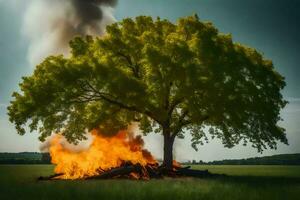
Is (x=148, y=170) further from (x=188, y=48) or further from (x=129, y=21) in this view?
(x=129, y=21)

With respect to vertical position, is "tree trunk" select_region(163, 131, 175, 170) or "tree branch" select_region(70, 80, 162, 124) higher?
"tree branch" select_region(70, 80, 162, 124)

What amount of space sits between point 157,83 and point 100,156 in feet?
27.9

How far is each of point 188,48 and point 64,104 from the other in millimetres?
12413

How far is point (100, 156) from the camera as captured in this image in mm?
42281

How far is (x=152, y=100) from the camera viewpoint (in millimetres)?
41562

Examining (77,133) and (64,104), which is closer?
(64,104)

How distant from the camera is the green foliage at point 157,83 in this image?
40.8 m

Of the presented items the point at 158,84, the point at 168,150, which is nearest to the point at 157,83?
the point at 158,84

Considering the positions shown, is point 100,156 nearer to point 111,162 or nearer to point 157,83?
point 111,162

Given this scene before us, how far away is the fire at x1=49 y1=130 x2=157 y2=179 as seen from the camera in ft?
131

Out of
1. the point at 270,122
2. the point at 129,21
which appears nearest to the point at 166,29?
the point at 129,21

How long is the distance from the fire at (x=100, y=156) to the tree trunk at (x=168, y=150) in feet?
3.97

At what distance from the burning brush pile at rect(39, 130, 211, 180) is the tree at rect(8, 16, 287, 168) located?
5.94 feet

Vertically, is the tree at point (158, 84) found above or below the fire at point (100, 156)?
above
